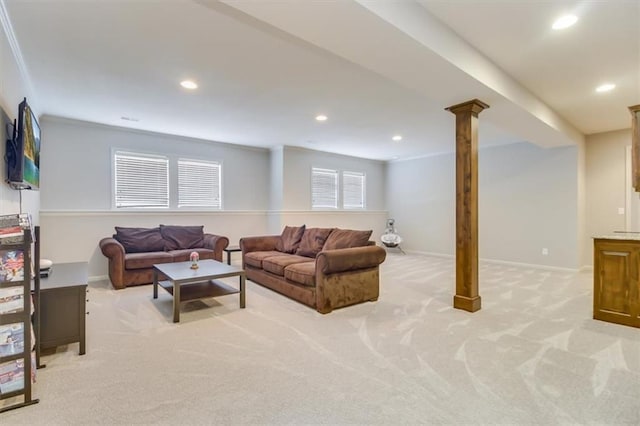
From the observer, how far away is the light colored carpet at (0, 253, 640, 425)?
179cm

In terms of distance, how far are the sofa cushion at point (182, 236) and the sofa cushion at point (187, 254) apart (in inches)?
7.2

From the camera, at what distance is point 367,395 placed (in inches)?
76.9

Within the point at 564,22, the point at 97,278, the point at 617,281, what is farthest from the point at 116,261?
the point at 617,281

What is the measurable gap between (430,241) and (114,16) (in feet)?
24.0

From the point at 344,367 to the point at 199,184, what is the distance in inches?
199

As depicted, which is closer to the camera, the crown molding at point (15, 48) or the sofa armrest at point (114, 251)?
the crown molding at point (15, 48)

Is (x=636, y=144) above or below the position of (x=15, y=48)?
below

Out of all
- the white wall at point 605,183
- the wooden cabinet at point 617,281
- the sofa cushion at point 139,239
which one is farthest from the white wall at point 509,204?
the sofa cushion at point 139,239

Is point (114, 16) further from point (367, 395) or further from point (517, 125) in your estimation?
point (517, 125)

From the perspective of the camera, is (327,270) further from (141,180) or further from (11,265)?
(141,180)

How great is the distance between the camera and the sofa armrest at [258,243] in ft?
17.0

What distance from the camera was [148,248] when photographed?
5.19m

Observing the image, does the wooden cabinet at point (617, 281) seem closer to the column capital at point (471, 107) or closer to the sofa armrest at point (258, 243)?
the column capital at point (471, 107)

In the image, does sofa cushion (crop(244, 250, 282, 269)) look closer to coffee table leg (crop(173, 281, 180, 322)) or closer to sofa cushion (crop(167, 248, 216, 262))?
sofa cushion (crop(167, 248, 216, 262))
